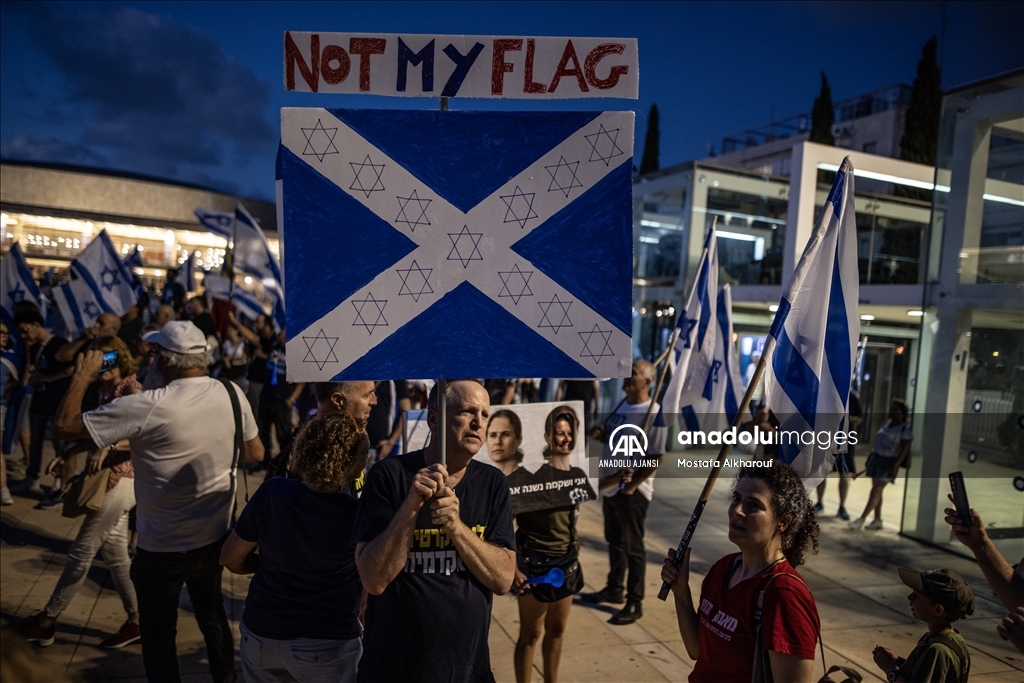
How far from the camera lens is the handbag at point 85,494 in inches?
175

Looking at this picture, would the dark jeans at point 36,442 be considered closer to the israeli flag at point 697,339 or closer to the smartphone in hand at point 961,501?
the israeli flag at point 697,339

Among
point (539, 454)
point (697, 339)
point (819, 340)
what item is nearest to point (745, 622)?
point (819, 340)

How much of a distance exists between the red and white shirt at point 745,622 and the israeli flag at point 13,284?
32.5 feet

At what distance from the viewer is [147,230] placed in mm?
51312

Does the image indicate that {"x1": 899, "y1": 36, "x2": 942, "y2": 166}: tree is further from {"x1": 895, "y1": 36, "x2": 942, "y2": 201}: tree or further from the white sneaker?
the white sneaker

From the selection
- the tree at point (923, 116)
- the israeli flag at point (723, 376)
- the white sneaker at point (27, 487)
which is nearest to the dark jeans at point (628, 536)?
the israeli flag at point (723, 376)

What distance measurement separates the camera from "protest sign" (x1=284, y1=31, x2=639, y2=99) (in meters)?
2.27

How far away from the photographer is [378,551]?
2.18m

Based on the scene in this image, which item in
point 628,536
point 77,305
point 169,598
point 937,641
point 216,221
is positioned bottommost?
point 628,536

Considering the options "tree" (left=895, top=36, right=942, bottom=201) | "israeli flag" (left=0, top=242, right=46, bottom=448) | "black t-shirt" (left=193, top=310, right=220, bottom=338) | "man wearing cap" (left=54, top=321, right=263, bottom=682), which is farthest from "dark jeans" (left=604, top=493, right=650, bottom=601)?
"tree" (left=895, top=36, right=942, bottom=201)

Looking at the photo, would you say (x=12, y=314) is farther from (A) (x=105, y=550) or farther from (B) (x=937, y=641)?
(B) (x=937, y=641)

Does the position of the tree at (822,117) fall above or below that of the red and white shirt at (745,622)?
above

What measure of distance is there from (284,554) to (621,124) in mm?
2034

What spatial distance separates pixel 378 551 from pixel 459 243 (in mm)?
1005
